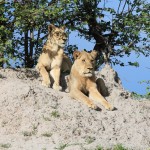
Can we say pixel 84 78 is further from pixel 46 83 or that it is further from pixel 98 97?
pixel 46 83

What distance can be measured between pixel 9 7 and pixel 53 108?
6.14 m

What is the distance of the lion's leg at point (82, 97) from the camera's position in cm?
1120

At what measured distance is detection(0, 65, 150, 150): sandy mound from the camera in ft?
30.5

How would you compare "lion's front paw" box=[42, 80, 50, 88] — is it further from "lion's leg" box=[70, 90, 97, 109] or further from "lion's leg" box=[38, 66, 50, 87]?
"lion's leg" box=[70, 90, 97, 109]

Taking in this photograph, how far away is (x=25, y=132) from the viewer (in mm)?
9789

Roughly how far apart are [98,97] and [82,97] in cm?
55

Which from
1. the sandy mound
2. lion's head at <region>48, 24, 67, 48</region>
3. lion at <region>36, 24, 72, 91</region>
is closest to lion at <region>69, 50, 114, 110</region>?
the sandy mound

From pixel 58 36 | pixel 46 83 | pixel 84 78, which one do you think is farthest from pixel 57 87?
pixel 58 36

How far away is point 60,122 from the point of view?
10.1 meters

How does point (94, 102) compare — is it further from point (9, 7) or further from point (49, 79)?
point (9, 7)

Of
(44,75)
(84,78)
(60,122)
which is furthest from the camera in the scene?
(44,75)

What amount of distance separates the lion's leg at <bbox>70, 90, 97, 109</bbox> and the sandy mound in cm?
17

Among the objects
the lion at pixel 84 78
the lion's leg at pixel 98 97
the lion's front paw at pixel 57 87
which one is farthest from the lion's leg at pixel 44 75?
the lion's leg at pixel 98 97

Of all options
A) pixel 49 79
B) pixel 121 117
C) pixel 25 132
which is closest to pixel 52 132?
pixel 25 132
